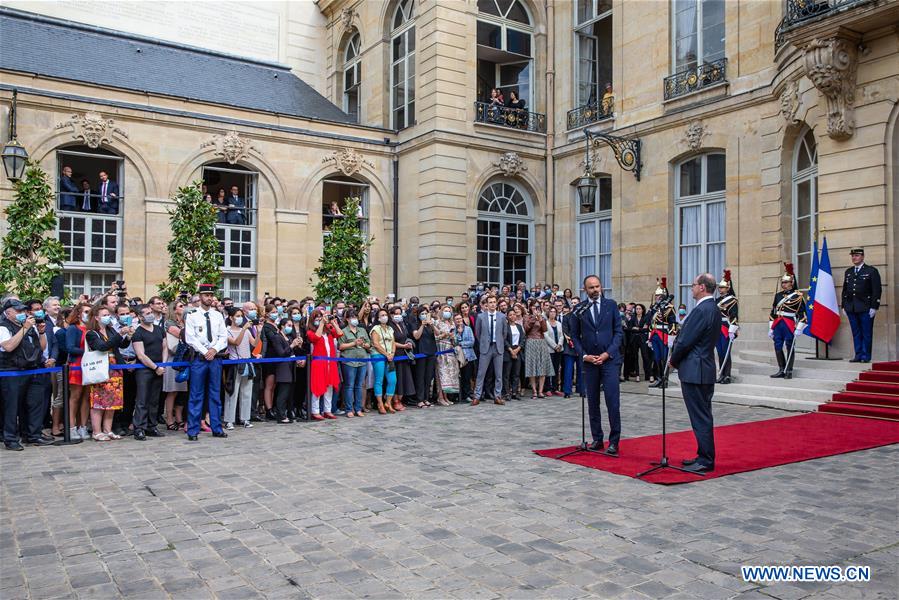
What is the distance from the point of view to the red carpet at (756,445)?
717cm

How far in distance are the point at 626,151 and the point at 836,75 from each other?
6.56m

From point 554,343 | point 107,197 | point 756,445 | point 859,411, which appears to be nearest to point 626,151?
point 554,343

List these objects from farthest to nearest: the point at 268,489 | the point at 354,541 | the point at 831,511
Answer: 1. the point at 268,489
2. the point at 831,511
3. the point at 354,541

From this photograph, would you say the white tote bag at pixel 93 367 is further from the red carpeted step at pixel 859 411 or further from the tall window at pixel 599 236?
the tall window at pixel 599 236

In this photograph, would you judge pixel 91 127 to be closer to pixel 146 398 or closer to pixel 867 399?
pixel 146 398

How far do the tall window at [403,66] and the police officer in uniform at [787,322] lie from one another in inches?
480

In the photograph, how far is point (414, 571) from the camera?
14.3ft

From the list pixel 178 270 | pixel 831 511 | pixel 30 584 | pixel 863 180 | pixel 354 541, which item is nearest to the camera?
pixel 30 584

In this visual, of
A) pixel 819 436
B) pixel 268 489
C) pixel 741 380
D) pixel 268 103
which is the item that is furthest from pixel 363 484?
pixel 268 103

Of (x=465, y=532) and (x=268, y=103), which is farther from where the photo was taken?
(x=268, y=103)

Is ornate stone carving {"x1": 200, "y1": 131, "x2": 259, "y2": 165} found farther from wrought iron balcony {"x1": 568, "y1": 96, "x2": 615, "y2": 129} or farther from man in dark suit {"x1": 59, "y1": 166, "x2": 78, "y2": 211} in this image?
wrought iron balcony {"x1": 568, "y1": 96, "x2": 615, "y2": 129}

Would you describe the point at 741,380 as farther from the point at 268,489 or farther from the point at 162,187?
the point at 162,187

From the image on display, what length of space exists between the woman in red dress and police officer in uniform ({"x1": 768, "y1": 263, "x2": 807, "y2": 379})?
7504 mm

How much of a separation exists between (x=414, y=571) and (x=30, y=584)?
2.30 metres
